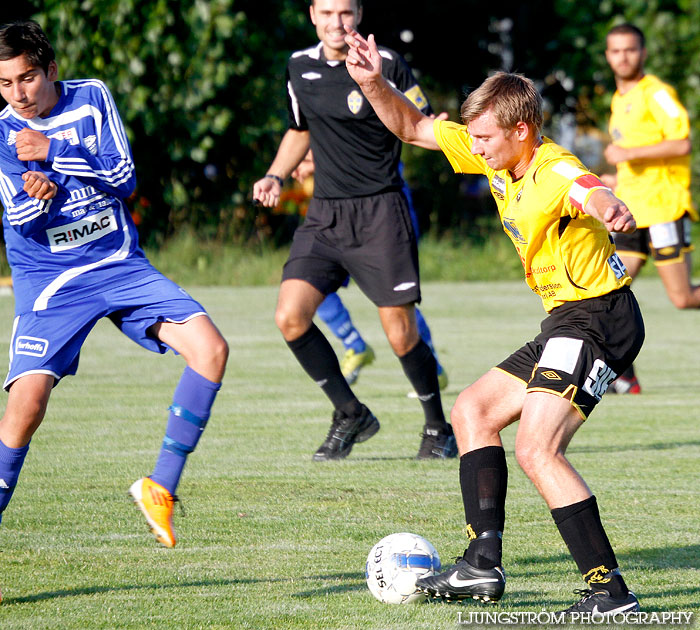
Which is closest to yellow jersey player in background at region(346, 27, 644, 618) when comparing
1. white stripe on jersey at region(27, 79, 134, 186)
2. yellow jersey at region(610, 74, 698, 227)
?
white stripe on jersey at region(27, 79, 134, 186)

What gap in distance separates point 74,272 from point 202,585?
124 cm

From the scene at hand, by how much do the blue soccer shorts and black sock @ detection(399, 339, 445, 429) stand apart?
2.22 m

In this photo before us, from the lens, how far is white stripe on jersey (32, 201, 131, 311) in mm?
4395

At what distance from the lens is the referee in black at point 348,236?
6.34m

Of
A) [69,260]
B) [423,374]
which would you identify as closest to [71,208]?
[69,260]

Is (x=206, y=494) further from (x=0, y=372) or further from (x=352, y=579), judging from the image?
(x=0, y=372)

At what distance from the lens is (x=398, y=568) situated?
3934 millimetres

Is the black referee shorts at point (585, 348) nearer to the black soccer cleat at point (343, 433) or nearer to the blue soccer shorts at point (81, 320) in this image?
the blue soccer shorts at point (81, 320)

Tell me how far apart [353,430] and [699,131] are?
1698 centimetres

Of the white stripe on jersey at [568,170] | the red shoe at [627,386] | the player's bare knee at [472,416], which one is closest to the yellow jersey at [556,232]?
the white stripe on jersey at [568,170]

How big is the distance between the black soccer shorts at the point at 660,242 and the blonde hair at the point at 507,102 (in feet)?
16.0

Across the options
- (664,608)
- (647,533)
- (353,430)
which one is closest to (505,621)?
(664,608)

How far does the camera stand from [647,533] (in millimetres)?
4789

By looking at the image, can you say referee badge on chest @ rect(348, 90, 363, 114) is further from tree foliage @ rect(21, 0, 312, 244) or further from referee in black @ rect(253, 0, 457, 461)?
tree foliage @ rect(21, 0, 312, 244)
